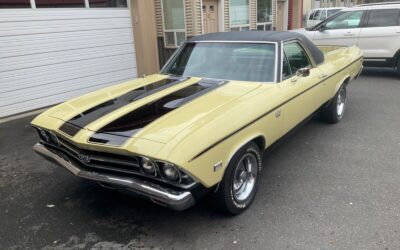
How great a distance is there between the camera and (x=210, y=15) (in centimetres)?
1113

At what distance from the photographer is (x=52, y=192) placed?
159 inches

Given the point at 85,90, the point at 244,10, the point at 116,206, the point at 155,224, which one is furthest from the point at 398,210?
the point at 244,10

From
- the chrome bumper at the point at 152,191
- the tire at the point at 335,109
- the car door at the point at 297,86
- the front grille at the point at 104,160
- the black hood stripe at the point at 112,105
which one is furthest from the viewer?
the tire at the point at 335,109

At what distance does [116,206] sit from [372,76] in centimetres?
859

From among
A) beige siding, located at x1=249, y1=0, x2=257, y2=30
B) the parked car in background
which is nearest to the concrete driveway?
beige siding, located at x1=249, y1=0, x2=257, y2=30

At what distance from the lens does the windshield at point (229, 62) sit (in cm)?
407

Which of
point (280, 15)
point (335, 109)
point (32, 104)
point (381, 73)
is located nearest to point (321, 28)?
point (381, 73)

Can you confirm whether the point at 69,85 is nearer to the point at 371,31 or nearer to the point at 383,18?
the point at 371,31

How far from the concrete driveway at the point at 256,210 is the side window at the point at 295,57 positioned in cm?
116

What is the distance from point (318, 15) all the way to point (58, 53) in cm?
1425

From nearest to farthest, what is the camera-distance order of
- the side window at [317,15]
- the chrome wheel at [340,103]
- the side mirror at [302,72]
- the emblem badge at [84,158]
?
the emblem badge at [84,158]
the side mirror at [302,72]
the chrome wheel at [340,103]
the side window at [317,15]

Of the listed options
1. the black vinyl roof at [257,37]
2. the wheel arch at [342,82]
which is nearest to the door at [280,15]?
the wheel arch at [342,82]

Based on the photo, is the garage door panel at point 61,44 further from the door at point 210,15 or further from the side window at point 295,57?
the side window at point 295,57

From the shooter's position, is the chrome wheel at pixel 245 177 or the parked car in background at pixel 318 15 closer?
the chrome wheel at pixel 245 177
